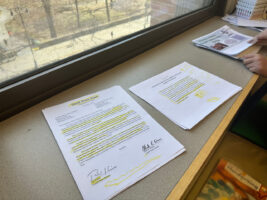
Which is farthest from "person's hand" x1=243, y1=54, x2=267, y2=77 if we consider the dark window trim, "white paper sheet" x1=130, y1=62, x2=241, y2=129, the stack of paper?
the stack of paper

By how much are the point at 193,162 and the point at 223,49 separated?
28.1 inches

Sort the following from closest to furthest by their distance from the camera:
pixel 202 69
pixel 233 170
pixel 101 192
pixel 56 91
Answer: pixel 101 192 → pixel 56 91 → pixel 202 69 → pixel 233 170

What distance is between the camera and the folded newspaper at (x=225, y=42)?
969 mm

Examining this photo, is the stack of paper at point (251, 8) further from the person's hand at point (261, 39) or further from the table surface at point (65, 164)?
the table surface at point (65, 164)

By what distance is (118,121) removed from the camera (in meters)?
0.57

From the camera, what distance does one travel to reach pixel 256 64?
830mm

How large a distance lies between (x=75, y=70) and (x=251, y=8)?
4.36 ft

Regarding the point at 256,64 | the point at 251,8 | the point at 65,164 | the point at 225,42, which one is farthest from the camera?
the point at 251,8

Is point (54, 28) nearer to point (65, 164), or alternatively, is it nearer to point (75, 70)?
point (75, 70)

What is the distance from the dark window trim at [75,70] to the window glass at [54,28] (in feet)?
0.13

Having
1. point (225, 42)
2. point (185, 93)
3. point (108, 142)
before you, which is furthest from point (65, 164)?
point (225, 42)

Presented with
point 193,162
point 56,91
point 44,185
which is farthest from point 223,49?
point 44,185

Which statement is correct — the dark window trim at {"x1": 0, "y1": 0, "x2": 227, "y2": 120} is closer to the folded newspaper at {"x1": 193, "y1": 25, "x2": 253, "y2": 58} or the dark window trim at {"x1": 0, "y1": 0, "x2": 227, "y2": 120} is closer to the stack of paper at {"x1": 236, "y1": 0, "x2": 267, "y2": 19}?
the folded newspaper at {"x1": 193, "y1": 25, "x2": 253, "y2": 58}

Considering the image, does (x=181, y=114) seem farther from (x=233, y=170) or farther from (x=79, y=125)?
(x=233, y=170)
